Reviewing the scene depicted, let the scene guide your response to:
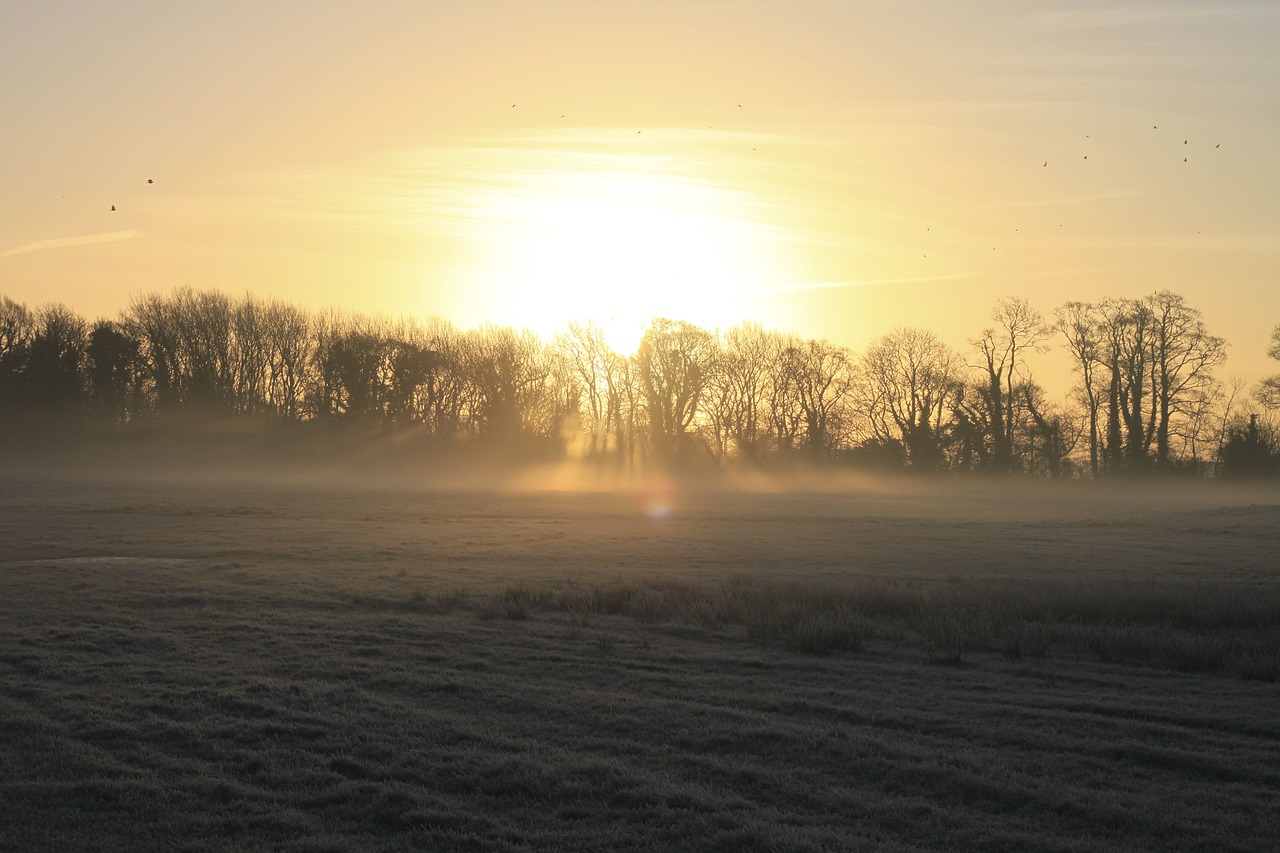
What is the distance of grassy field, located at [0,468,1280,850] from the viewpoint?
828 centimetres

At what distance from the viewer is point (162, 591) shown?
20.5 m

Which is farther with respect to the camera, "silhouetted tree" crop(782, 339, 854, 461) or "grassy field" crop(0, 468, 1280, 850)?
"silhouetted tree" crop(782, 339, 854, 461)

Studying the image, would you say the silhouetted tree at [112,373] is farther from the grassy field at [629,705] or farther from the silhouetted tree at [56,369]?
the grassy field at [629,705]

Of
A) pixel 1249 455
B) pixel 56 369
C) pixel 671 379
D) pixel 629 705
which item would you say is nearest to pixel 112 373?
pixel 56 369

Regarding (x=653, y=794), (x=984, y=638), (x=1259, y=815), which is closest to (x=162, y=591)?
(x=653, y=794)

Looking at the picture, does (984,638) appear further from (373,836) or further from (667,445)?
(667,445)

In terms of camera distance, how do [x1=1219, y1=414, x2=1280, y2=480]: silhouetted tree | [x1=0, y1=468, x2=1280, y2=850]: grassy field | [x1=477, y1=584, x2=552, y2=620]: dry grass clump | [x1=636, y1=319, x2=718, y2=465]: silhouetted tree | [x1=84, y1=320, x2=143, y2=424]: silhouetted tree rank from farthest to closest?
[x1=636, y1=319, x2=718, y2=465]: silhouetted tree
[x1=84, y1=320, x2=143, y2=424]: silhouetted tree
[x1=1219, y1=414, x2=1280, y2=480]: silhouetted tree
[x1=477, y1=584, x2=552, y2=620]: dry grass clump
[x1=0, y1=468, x2=1280, y2=850]: grassy field

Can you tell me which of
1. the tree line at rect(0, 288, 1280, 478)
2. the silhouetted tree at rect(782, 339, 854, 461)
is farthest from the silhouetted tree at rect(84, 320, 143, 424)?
the silhouetted tree at rect(782, 339, 854, 461)

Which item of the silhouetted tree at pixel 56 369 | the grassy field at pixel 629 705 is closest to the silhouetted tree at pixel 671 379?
the silhouetted tree at pixel 56 369

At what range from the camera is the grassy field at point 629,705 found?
27.2ft

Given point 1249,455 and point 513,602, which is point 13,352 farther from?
point 1249,455

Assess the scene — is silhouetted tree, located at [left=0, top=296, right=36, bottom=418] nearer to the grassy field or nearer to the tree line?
the tree line

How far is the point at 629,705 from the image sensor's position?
38.5ft

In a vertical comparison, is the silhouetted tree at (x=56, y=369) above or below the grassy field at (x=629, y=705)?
above
